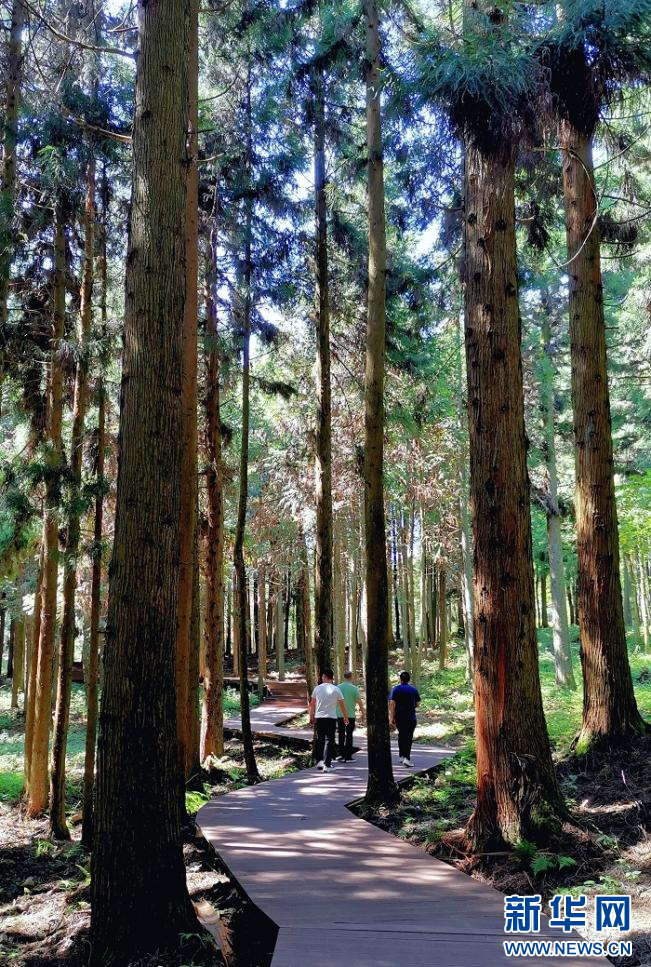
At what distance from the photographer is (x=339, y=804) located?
8844 millimetres

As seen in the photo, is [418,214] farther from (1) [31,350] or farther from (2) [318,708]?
(2) [318,708]

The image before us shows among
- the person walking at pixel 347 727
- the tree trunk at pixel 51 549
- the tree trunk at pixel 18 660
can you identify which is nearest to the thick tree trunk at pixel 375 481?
the person walking at pixel 347 727

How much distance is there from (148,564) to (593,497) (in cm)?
584

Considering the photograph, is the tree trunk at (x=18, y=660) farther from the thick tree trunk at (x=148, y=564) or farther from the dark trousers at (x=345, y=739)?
the thick tree trunk at (x=148, y=564)

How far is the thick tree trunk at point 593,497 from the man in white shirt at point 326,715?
4042 mm

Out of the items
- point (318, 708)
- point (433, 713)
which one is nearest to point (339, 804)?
point (318, 708)

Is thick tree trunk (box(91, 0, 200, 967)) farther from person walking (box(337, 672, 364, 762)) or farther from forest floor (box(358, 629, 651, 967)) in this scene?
person walking (box(337, 672, 364, 762))

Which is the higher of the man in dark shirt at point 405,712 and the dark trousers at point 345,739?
the man in dark shirt at point 405,712

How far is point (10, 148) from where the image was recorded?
945cm

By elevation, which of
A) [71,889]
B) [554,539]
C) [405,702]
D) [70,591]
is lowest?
[71,889]

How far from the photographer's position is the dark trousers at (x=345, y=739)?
1236 cm

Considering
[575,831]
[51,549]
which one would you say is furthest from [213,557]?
[575,831]

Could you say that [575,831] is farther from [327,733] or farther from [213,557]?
[213,557]

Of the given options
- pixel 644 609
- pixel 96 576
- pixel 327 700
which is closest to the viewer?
pixel 96 576
